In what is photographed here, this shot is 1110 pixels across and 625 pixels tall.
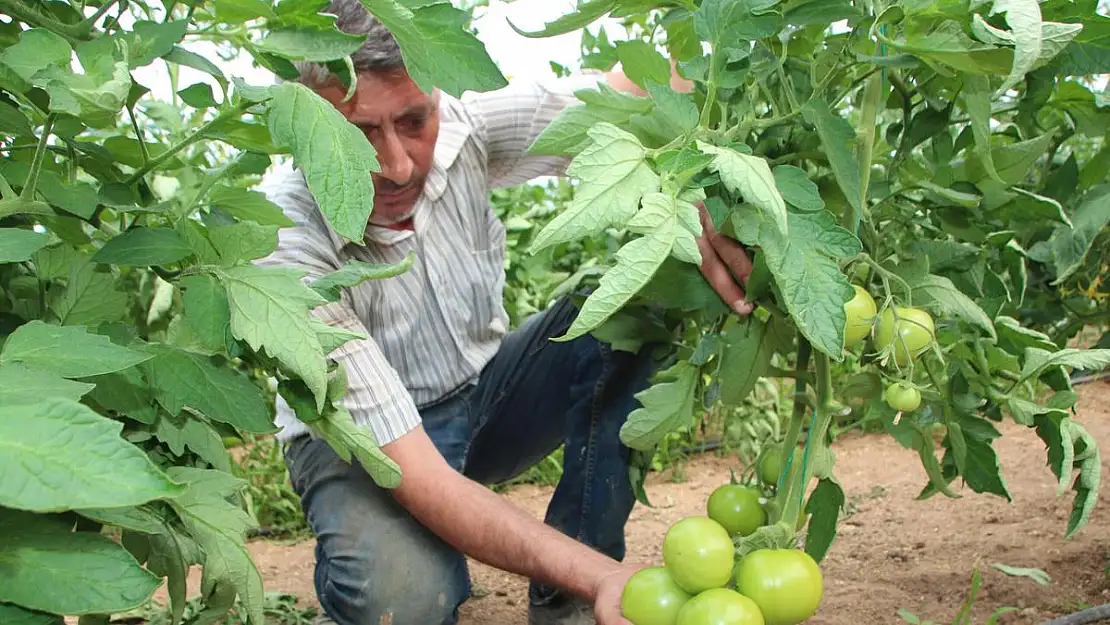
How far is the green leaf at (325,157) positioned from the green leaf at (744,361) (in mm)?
597

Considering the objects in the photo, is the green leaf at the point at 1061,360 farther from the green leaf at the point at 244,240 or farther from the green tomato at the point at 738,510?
the green leaf at the point at 244,240

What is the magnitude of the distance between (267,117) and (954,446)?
0.99 m

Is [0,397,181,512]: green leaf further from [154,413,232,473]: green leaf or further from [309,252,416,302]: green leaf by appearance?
[154,413,232,473]: green leaf

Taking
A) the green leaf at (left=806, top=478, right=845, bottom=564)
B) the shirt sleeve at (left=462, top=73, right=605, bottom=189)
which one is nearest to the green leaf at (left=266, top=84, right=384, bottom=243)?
the green leaf at (left=806, top=478, right=845, bottom=564)

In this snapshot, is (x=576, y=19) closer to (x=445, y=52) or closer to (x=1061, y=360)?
(x=445, y=52)

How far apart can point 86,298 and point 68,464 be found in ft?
1.82

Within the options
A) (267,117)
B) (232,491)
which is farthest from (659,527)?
(267,117)

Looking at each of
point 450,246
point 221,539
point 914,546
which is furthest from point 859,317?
point 914,546

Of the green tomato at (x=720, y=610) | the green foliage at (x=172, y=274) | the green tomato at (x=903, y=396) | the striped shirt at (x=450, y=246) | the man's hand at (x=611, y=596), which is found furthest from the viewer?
Answer: the striped shirt at (x=450, y=246)

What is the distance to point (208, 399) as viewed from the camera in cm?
105

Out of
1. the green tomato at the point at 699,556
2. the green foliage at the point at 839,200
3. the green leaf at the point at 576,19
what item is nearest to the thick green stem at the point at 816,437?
the green foliage at the point at 839,200

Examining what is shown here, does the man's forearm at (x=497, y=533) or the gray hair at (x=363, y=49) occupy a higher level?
the gray hair at (x=363, y=49)

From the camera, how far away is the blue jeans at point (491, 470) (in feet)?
6.11

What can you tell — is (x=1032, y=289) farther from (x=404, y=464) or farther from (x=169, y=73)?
(x=169, y=73)
